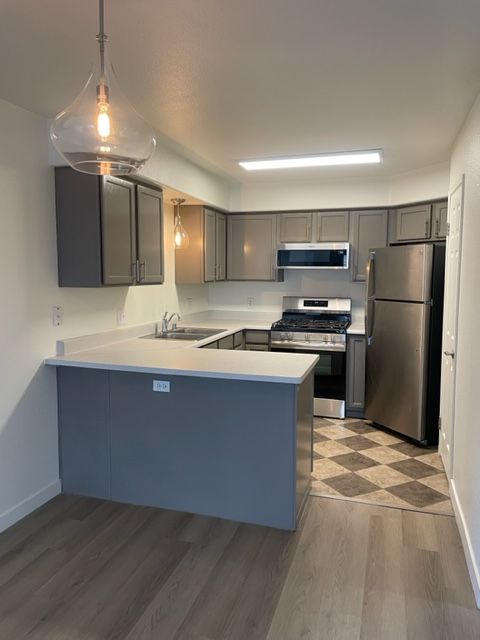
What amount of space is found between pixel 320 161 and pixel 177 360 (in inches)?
85.2

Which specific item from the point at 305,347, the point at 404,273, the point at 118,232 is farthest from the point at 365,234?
the point at 118,232

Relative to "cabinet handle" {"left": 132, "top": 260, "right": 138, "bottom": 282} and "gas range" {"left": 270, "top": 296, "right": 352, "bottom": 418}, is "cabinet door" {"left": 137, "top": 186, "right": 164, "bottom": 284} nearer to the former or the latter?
"cabinet handle" {"left": 132, "top": 260, "right": 138, "bottom": 282}

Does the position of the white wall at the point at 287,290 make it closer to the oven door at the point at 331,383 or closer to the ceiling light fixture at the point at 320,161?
the oven door at the point at 331,383

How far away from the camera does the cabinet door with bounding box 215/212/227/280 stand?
5.13 m

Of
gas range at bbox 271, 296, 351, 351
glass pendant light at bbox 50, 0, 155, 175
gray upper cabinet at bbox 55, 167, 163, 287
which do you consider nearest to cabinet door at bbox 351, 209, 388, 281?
gas range at bbox 271, 296, 351, 351

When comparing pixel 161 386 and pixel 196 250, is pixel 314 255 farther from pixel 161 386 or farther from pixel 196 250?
pixel 161 386

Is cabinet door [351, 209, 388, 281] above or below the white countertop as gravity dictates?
above

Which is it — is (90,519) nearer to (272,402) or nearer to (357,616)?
(272,402)

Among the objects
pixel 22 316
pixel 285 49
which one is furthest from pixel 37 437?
pixel 285 49

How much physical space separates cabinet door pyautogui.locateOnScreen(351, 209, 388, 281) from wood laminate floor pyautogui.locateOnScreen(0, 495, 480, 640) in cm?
276

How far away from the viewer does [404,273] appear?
13.5 ft

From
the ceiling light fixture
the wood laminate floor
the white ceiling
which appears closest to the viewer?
the white ceiling

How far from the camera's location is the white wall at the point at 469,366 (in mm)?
2326

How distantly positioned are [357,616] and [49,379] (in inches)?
85.6
